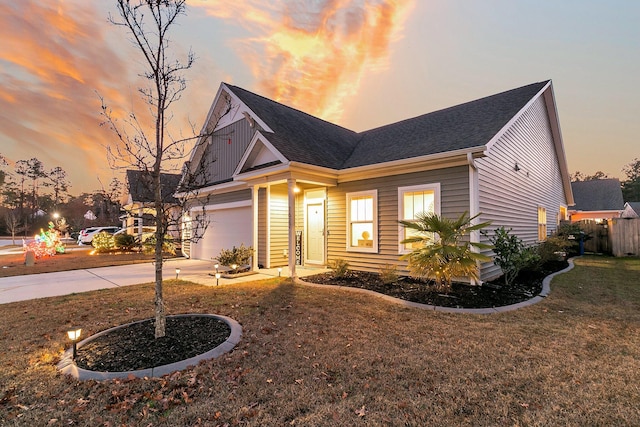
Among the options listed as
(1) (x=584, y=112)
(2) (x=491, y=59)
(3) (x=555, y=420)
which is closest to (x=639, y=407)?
(3) (x=555, y=420)

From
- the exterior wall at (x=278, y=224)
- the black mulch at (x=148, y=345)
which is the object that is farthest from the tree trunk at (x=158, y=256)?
the exterior wall at (x=278, y=224)

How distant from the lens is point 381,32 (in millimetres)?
9930

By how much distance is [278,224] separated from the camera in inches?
390

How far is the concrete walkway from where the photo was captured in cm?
666

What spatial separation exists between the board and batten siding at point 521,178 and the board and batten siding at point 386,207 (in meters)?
0.54

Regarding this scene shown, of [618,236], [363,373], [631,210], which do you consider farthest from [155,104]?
[631,210]

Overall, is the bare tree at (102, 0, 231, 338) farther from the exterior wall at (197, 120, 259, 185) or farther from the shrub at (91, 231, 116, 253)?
the shrub at (91, 231, 116, 253)

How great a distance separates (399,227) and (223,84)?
8947 mm

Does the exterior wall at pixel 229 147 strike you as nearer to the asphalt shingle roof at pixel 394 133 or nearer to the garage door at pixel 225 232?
the asphalt shingle roof at pixel 394 133

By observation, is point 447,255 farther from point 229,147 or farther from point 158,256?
point 229,147

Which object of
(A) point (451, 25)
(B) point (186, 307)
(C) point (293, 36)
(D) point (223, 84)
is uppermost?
(A) point (451, 25)

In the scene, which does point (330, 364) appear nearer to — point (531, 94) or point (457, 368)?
point (457, 368)

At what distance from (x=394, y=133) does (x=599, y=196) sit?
2998cm

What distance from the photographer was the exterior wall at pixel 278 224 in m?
9.75
